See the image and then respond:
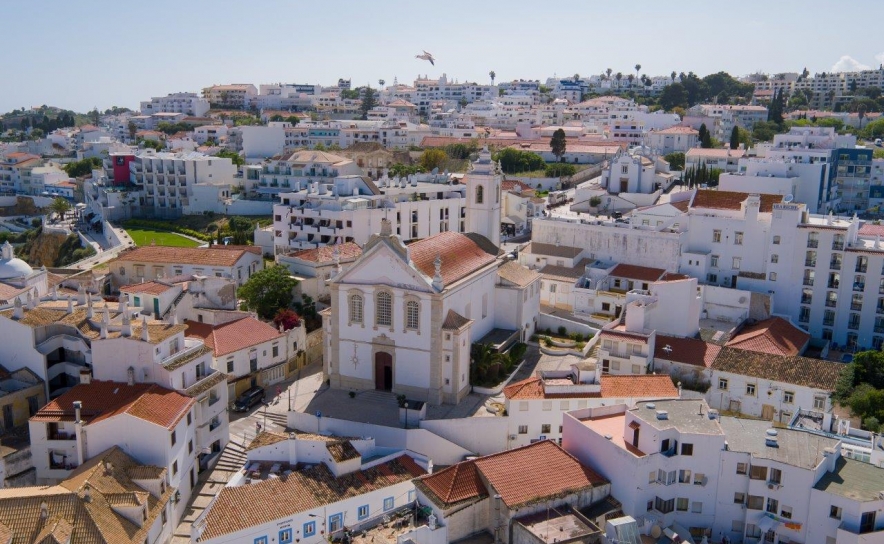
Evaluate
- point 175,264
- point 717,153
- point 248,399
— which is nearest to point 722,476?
point 248,399

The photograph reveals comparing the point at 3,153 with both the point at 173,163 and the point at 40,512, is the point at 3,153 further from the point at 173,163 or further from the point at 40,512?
the point at 40,512

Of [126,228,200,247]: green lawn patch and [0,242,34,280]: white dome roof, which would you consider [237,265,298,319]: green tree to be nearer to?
[0,242,34,280]: white dome roof

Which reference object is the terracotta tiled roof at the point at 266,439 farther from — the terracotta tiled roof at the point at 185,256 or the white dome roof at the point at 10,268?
the terracotta tiled roof at the point at 185,256

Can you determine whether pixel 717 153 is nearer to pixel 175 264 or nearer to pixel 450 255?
pixel 450 255

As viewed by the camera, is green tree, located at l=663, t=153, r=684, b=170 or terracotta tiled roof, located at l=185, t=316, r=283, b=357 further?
green tree, located at l=663, t=153, r=684, b=170

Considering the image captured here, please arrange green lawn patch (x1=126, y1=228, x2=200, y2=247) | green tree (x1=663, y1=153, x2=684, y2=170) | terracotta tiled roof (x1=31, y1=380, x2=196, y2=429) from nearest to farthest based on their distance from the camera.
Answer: terracotta tiled roof (x1=31, y1=380, x2=196, y2=429), green lawn patch (x1=126, y1=228, x2=200, y2=247), green tree (x1=663, y1=153, x2=684, y2=170)

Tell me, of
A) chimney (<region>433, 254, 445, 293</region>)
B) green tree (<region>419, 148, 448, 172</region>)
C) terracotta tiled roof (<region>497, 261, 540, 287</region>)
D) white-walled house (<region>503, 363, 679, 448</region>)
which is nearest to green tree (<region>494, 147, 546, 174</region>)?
green tree (<region>419, 148, 448, 172</region>)
